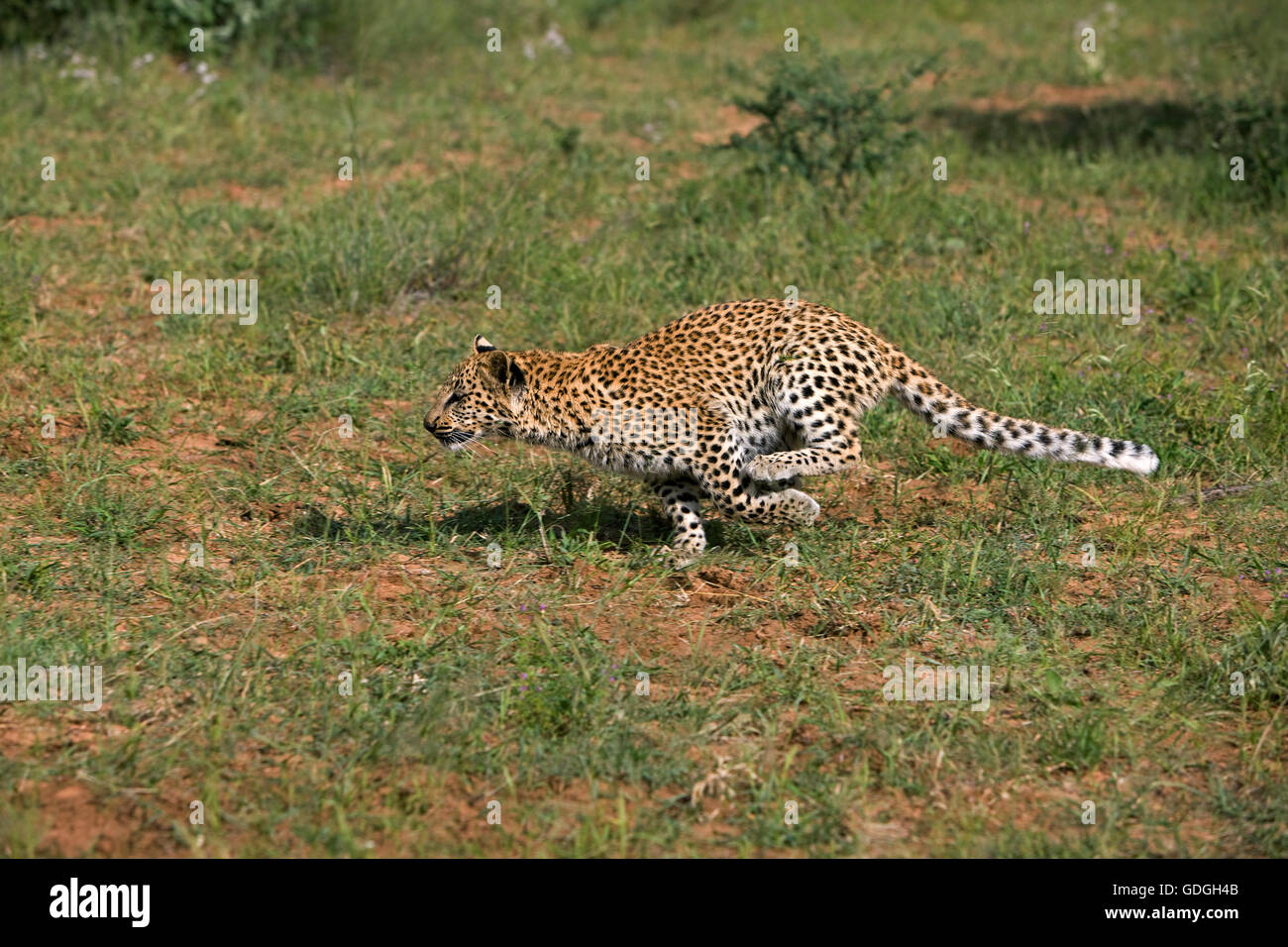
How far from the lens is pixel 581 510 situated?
7113 millimetres

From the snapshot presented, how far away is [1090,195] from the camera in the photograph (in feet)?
37.4

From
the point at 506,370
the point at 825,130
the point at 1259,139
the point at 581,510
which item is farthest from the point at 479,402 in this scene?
the point at 1259,139

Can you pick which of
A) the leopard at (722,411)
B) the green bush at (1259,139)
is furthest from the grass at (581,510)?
the leopard at (722,411)

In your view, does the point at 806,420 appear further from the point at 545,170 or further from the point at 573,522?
the point at 545,170

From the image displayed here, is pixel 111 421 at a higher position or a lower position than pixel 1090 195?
lower

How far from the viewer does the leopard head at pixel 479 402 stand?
665 centimetres

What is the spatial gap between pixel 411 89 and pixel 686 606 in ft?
29.2

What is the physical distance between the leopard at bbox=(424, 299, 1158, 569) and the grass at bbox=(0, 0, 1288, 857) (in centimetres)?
31

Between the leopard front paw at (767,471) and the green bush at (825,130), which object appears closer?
the leopard front paw at (767,471)

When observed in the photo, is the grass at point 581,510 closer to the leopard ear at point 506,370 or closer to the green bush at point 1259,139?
the green bush at point 1259,139

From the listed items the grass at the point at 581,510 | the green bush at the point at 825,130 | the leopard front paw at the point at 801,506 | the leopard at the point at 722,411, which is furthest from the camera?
the green bush at the point at 825,130

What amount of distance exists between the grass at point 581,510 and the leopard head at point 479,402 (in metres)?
0.41
